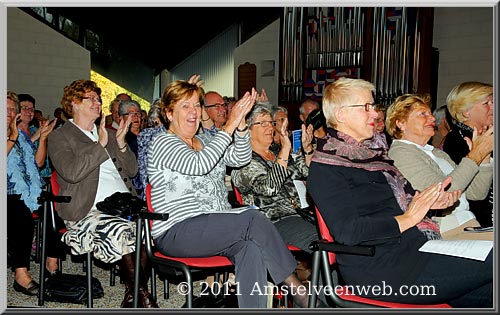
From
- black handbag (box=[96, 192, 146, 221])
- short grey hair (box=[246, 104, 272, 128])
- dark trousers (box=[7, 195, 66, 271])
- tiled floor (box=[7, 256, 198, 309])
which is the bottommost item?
tiled floor (box=[7, 256, 198, 309])

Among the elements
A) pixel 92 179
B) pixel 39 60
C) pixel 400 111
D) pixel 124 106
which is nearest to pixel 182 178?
pixel 92 179

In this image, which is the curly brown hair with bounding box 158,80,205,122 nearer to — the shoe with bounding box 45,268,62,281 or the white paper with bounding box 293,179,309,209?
the white paper with bounding box 293,179,309,209

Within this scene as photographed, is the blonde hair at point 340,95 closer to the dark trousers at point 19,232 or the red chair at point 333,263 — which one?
the red chair at point 333,263

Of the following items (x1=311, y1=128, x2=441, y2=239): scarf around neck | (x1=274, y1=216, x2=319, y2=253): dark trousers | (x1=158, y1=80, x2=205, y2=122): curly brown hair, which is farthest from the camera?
(x1=274, y1=216, x2=319, y2=253): dark trousers

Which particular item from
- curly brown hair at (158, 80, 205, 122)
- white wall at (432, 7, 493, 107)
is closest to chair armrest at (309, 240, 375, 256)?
curly brown hair at (158, 80, 205, 122)

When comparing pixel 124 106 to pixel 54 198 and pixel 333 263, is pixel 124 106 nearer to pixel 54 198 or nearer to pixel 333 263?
pixel 54 198

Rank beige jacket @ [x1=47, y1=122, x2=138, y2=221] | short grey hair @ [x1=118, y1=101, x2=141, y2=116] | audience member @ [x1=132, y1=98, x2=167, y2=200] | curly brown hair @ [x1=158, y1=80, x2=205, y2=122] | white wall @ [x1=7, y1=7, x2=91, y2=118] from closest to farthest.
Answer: curly brown hair @ [x1=158, y1=80, x2=205, y2=122], beige jacket @ [x1=47, y1=122, x2=138, y2=221], audience member @ [x1=132, y1=98, x2=167, y2=200], short grey hair @ [x1=118, y1=101, x2=141, y2=116], white wall @ [x1=7, y1=7, x2=91, y2=118]

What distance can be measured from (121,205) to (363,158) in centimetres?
137

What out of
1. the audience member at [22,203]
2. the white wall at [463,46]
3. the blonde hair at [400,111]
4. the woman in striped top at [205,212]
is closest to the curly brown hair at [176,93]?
the woman in striped top at [205,212]

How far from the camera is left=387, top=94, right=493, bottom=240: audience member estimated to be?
7.70ft

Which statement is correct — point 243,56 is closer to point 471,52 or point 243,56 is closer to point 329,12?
point 329,12

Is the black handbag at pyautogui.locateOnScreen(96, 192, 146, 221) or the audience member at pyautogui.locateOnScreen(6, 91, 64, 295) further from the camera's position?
the audience member at pyautogui.locateOnScreen(6, 91, 64, 295)

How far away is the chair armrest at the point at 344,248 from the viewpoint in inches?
73.7

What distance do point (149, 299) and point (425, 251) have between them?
1.51 meters
